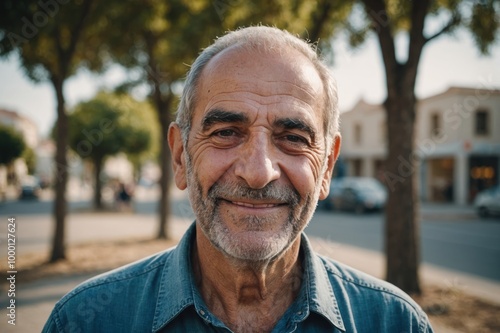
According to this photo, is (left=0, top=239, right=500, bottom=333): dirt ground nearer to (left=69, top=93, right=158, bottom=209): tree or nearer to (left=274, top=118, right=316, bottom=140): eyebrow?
(left=274, top=118, right=316, bottom=140): eyebrow

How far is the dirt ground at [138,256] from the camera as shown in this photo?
5.11 meters

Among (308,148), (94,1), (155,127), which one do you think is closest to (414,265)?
(308,148)

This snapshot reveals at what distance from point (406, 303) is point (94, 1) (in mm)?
8293

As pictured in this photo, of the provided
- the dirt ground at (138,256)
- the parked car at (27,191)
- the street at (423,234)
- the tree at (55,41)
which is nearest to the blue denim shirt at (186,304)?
the dirt ground at (138,256)

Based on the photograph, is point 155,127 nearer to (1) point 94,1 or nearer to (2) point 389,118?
(1) point 94,1

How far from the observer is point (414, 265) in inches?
227

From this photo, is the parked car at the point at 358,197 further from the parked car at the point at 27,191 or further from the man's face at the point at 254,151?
the parked car at the point at 27,191

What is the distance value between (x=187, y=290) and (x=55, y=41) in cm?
778

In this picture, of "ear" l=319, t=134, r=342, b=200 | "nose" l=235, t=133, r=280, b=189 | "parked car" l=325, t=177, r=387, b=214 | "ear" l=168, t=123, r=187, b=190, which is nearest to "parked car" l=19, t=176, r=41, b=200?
"parked car" l=325, t=177, r=387, b=214

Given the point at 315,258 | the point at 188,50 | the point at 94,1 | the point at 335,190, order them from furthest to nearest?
the point at 335,190, the point at 188,50, the point at 94,1, the point at 315,258

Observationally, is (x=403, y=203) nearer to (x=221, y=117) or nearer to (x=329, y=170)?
(x=329, y=170)

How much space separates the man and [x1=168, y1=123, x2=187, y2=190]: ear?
78mm

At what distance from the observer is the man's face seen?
5.21 ft

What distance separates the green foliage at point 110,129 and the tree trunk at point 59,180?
460 inches
